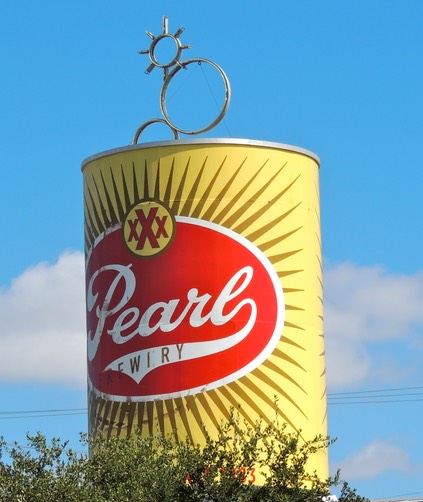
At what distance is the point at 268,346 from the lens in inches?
1481

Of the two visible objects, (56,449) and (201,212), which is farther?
(201,212)

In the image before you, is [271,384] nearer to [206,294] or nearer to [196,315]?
[196,315]

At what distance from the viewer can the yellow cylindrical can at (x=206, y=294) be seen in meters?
37.3

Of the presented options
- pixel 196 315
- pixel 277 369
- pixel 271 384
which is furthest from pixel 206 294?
pixel 271 384

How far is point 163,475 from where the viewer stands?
107 feet

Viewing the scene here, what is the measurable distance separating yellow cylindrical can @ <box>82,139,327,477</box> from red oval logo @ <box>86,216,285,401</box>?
0.03 meters

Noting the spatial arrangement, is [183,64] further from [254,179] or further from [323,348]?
[323,348]

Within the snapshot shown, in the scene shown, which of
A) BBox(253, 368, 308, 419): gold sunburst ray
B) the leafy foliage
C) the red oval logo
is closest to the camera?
the leafy foliage

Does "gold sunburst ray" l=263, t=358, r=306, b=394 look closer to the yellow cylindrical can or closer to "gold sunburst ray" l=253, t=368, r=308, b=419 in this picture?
the yellow cylindrical can

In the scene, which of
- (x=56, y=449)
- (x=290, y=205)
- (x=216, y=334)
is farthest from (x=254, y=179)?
(x=56, y=449)

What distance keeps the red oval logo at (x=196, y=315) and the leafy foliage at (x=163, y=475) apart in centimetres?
324

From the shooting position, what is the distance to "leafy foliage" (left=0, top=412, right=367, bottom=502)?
32.2 meters

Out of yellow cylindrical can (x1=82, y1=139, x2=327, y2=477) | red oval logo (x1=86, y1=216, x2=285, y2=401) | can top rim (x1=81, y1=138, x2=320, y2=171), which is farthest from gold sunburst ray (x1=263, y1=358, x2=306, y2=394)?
can top rim (x1=81, y1=138, x2=320, y2=171)

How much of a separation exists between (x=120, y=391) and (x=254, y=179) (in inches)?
268
